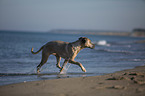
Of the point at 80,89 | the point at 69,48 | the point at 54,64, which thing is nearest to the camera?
the point at 80,89

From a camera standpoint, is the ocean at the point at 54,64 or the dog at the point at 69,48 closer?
the dog at the point at 69,48

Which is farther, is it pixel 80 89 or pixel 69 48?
pixel 69 48

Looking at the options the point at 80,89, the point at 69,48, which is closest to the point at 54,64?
the point at 69,48

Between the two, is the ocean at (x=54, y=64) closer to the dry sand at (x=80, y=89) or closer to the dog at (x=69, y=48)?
the dog at (x=69, y=48)

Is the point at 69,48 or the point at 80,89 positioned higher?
the point at 69,48

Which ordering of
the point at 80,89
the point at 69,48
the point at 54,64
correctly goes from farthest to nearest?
the point at 54,64
the point at 69,48
the point at 80,89

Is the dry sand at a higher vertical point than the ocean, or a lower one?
higher

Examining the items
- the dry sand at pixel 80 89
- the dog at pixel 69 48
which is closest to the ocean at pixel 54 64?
the dog at pixel 69 48

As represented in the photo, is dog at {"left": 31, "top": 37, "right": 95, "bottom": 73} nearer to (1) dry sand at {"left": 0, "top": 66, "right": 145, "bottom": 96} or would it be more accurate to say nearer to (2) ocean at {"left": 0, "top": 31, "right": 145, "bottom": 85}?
(2) ocean at {"left": 0, "top": 31, "right": 145, "bottom": 85}

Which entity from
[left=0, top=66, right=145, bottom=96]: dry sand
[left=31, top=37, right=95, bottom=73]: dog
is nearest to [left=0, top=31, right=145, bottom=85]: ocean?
[left=31, top=37, right=95, bottom=73]: dog

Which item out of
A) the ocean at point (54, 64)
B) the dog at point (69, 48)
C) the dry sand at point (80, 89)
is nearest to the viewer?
the dry sand at point (80, 89)

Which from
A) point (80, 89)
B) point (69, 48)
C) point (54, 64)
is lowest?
point (54, 64)

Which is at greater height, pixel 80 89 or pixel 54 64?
pixel 80 89

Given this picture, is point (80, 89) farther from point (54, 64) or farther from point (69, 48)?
point (54, 64)
